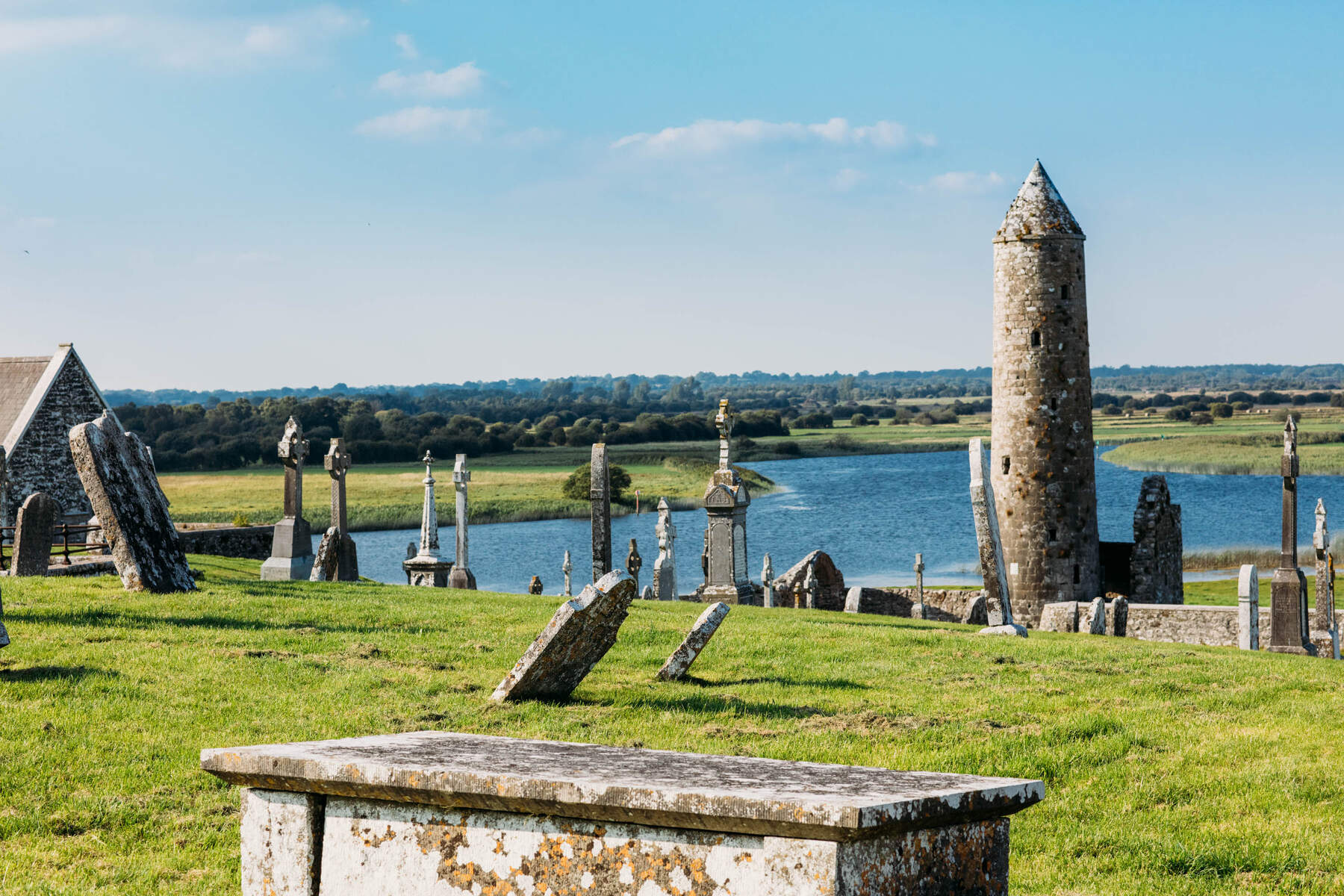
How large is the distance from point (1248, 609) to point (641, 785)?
1953 centimetres

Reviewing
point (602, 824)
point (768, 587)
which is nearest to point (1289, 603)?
point (768, 587)

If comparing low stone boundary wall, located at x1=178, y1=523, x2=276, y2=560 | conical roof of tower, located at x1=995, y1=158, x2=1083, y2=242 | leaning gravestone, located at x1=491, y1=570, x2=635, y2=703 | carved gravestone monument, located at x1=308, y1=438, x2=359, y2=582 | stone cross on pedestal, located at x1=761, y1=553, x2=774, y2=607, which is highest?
conical roof of tower, located at x1=995, y1=158, x2=1083, y2=242

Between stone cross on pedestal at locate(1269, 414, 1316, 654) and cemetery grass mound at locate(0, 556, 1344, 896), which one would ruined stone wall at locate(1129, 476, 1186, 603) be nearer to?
stone cross on pedestal at locate(1269, 414, 1316, 654)

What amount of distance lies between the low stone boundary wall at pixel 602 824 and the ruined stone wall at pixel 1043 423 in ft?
87.5

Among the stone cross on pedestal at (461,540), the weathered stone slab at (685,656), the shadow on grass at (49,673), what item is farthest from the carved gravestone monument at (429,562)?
the weathered stone slab at (685,656)

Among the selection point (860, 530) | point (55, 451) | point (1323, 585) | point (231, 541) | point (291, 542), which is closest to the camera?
point (291, 542)

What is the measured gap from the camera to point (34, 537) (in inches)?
632

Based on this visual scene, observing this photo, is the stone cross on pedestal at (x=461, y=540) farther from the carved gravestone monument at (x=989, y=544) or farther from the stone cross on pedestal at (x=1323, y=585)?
the stone cross on pedestal at (x=1323, y=585)

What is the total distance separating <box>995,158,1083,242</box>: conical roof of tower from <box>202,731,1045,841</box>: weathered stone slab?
27.0 metres

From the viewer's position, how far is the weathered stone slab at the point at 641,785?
2.89 metres

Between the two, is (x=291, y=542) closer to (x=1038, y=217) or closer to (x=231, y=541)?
(x=231, y=541)

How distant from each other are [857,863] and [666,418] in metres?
150

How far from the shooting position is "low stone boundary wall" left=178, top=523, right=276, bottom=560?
34.2 metres

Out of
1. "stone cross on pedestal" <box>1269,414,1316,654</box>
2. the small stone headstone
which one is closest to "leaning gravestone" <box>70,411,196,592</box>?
the small stone headstone
